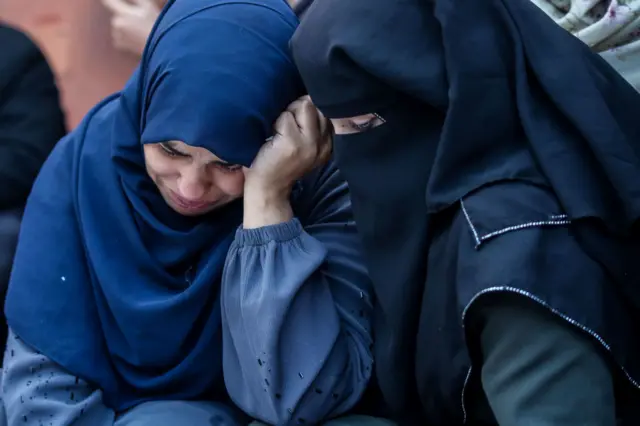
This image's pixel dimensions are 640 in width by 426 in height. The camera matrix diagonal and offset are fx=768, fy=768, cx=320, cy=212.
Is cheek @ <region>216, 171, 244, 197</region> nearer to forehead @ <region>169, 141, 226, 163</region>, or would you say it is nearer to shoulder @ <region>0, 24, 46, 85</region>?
forehead @ <region>169, 141, 226, 163</region>

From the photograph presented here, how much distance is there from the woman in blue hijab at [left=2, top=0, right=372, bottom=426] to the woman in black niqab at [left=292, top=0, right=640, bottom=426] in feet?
0.41

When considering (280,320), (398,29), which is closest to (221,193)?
(280,320)

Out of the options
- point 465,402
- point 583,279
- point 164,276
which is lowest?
point 164,276

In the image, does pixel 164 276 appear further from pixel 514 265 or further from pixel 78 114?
pixel 78 114

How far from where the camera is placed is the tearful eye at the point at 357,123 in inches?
41.1

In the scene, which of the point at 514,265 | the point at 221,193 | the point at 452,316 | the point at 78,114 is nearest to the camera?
the point at 514,265

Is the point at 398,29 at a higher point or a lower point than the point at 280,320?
Answer: higher

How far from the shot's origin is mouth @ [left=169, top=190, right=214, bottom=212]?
4.02ft

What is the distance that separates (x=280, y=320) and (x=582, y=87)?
0.52m

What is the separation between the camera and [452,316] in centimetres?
97

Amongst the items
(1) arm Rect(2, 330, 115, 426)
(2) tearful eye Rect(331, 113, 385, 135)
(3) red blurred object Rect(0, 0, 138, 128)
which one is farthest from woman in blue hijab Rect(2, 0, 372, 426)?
(3) red blurred object Rect(0, 0, 138, 128)

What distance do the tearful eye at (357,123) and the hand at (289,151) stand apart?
11 cm

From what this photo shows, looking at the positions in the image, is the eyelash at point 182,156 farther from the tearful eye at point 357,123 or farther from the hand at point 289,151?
the tearful eye at point 357,123

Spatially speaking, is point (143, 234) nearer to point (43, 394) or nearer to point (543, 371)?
point (43, 394)
